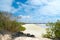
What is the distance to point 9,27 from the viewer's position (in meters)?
13.0

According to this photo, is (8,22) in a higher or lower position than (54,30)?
higher

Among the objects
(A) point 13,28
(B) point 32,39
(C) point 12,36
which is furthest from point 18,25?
(B) point 32,39

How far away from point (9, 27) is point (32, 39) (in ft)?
10.4

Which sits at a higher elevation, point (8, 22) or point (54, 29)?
point (8, 22)

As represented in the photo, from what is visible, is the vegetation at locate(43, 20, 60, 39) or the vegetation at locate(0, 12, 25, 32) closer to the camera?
the vegetation at locate(43, 20, 60, 39)

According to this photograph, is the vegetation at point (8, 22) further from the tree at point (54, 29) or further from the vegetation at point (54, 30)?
the tree at point (54, 29)

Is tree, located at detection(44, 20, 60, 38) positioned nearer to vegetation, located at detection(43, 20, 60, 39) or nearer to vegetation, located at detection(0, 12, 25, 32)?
vegetation, located at detection(43, 20, 60, 39)

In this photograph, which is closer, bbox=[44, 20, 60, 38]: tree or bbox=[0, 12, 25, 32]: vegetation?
bbox=[44, 20, 60, 38]: tree

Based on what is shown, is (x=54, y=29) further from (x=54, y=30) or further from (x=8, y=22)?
(x=8, y=22)

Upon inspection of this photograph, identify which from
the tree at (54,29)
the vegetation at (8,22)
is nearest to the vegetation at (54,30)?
the tree at (54,29)

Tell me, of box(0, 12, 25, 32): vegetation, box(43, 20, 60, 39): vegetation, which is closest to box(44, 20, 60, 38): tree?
box(43, 20, 60, 39): vegetation

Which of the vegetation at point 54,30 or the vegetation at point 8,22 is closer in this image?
the vegetation at point 54,30

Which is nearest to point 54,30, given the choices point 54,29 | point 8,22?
point 54,29

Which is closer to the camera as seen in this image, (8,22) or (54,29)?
(54,29)
